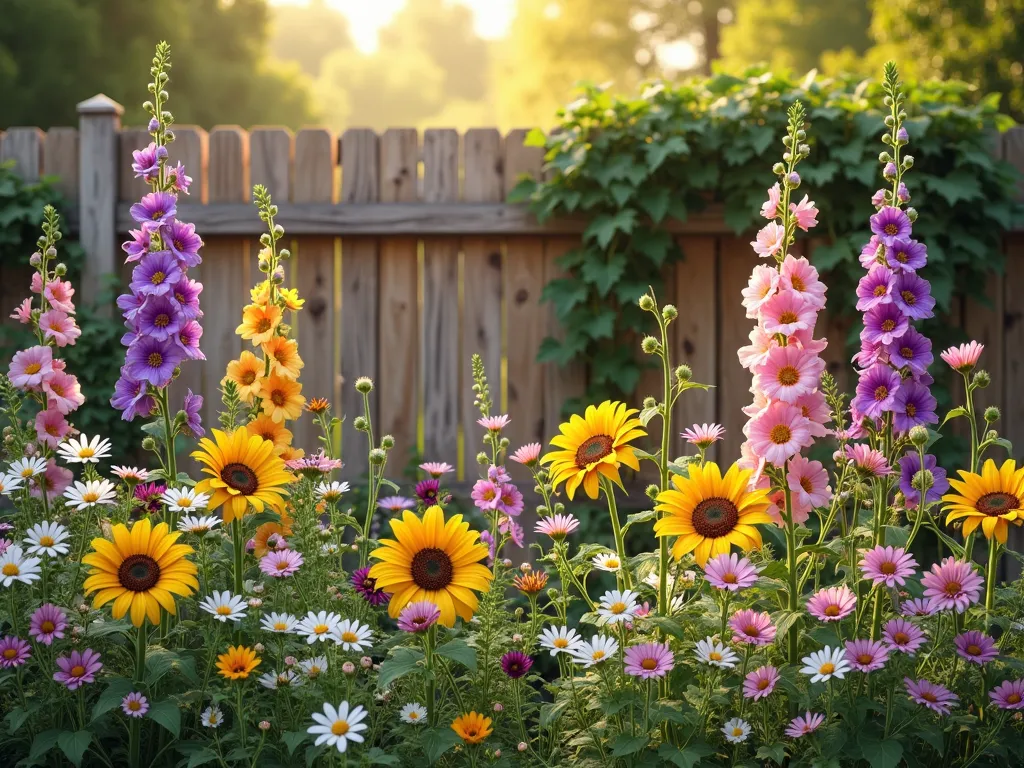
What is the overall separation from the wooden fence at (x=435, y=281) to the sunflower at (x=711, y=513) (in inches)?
101

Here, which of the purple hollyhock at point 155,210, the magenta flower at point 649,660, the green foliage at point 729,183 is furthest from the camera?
the green foliage at point 729,183

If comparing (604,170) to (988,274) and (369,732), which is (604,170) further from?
(369,732)

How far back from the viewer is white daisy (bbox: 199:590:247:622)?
1718 mm

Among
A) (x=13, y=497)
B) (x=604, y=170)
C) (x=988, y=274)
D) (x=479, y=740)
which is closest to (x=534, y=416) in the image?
(x=604, y=170)

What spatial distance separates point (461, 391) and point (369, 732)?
2651 mm

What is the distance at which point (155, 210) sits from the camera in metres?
2.04

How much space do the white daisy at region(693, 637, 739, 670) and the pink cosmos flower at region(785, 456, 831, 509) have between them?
0.32 m

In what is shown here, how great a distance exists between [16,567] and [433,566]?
71 cm

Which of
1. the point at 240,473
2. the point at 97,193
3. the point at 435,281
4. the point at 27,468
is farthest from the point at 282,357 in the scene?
the point at 97,193

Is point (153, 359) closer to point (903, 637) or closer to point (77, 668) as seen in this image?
point (77, 668)

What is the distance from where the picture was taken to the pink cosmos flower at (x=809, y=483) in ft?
5.93

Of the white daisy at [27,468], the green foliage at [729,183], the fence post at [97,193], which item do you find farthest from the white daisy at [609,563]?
the fence post at [97,193]

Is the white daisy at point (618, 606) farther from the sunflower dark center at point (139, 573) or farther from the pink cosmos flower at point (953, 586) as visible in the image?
the sunflower dark center at point (139, 573)

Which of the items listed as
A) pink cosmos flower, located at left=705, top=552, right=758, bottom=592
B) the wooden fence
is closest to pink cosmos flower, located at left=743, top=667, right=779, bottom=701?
pink cosmos flower, located at left=705, top=552, right=758, bottom=592
